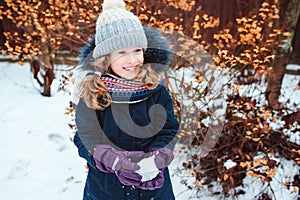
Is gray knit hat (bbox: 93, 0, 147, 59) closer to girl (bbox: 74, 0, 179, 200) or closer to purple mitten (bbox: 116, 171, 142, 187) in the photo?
girl (bbox: 74, 0, 179, 200)

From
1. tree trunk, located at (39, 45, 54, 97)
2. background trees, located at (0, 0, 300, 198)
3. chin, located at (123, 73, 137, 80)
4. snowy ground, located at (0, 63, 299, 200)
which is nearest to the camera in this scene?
chin, located at (123, 73, 137, 80)

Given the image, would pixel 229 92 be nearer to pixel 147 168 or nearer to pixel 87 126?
pixel 147 168

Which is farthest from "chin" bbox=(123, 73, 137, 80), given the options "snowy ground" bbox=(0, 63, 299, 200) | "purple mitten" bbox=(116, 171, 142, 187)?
"snowy ground" bbox=(0, 63, 299, 200)

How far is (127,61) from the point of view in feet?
4.73

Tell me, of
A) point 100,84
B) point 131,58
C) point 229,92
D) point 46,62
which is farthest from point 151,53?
point 46,62

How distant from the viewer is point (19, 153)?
3.06m

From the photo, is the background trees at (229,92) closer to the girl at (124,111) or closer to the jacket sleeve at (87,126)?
the girl at (124,111)

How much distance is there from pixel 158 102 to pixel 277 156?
5.55ft

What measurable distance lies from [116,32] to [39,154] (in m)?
2.12

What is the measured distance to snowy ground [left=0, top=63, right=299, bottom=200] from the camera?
8.48ft

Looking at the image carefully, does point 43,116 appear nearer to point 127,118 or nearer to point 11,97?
point 11,97

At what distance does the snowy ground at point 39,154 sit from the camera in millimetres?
2586

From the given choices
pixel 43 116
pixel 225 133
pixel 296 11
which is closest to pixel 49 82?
pixel 43 116

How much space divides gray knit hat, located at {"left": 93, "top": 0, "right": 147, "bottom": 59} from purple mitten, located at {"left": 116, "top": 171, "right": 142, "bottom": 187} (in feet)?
1.90
